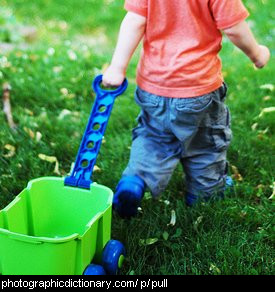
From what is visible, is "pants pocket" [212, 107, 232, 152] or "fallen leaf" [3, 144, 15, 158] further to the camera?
"fallen leaf" [3, 144, 15, 158]

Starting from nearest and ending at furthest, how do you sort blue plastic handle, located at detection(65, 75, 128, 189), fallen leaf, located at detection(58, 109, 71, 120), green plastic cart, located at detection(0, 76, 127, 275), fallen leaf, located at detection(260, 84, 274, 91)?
green plastic cart, located at detection(0, 76, 127, 275), blue plastic handle, located at detection(65, 75, 128, 189), fallen leaf, located at detection(58, 109, 71, 120), fallen leaf, located at detection(260, 84, 274, 91)

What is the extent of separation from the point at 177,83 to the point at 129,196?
19.1 inches

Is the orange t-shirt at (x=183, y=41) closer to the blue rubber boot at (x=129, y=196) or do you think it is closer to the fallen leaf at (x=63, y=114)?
the blue rubber boot at (x=129, y=196)

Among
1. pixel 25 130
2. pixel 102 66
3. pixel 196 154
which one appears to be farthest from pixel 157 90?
pixel 102 66

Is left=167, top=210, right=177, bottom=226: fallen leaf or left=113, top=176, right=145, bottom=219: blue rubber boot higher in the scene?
left=113, top=176, right=145, bottom=219: blue rubber boot

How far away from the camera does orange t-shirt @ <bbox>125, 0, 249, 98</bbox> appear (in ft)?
6.28

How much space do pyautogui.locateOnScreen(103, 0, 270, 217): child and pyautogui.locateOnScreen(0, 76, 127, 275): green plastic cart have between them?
16 cm

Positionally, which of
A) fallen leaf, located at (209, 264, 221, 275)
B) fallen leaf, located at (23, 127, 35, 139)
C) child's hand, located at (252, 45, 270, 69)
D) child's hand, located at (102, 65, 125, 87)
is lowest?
fallen leaf, located at (23, 127, 35, 139)

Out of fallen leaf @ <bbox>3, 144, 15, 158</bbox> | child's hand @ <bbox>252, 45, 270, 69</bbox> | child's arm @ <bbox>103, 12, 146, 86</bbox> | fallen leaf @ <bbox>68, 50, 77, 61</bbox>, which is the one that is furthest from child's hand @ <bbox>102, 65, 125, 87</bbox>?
fallen leaf @ <bbox>68, 50, 77, 61</bbox>

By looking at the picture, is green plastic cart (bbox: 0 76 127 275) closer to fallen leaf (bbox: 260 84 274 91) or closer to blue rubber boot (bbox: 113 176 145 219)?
blue rubber boot (bbox: 113 176 145 219)

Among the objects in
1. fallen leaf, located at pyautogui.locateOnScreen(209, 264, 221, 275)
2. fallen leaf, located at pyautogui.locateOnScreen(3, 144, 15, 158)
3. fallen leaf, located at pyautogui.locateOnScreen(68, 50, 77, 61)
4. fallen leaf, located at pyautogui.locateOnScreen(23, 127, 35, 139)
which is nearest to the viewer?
fallen leaf, located at pyautogui.locateOnScreen(209, 264, 221, 275)

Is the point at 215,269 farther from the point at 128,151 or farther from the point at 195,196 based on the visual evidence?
the point at 128,151

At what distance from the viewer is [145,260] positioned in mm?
1999
